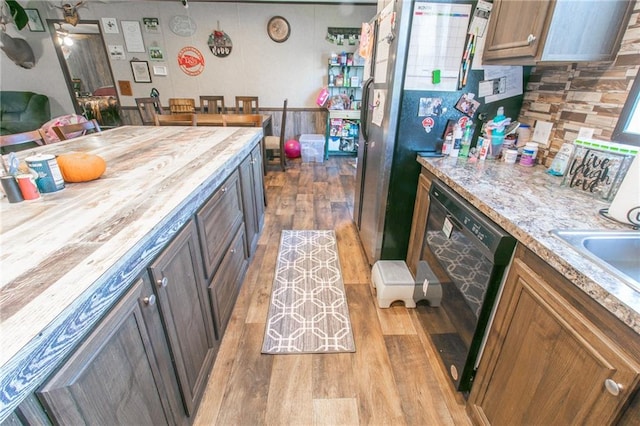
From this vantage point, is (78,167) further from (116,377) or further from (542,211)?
(542,211)

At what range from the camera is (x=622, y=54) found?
1.20m

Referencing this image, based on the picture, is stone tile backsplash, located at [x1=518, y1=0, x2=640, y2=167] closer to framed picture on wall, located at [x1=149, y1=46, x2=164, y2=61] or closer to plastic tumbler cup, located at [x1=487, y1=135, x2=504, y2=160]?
plastic tumbler cup, located at [x1=487, y1=135, x2=504, y2=160]

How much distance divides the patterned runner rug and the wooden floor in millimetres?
56

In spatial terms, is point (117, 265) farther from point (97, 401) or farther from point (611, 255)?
point (611, 255)

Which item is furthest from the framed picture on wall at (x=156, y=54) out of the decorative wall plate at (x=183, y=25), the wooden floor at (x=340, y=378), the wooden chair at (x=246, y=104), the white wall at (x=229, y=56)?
the wooden floor at (x=340, y=378)

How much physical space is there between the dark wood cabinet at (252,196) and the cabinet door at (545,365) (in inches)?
63.4

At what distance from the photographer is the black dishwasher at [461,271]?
1.04 m

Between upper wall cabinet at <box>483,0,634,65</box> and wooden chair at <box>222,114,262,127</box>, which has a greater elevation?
upper wall cabinet at <box>483,0,634,65</box>

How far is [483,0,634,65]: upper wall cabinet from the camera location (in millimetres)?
1115

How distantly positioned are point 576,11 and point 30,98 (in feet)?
23.1

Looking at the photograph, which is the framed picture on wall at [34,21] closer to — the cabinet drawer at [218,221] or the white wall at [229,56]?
the white wall at [229,56]

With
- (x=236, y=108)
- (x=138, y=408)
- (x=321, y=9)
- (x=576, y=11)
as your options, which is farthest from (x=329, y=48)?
(x=138, y=408)

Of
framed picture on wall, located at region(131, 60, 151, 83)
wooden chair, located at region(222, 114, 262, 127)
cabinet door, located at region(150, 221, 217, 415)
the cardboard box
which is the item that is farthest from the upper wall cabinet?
framed picture on wall, located at region(131, 60, 151, 83)

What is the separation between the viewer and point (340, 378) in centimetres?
144
